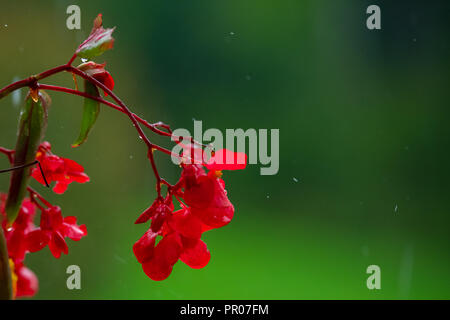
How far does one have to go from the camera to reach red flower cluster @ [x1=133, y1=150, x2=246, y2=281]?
316 millimetres

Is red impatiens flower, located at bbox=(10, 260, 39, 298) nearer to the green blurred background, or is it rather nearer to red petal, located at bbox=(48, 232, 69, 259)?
red petal, located at bbox=(48, 232, 69, 259)

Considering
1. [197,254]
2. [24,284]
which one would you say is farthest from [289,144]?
[197,254]

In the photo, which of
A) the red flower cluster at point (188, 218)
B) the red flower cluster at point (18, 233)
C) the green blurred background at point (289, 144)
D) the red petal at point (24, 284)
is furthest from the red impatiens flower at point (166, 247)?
the green blurred background at point (289, 144)

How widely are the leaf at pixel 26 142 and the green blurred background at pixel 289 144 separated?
1.03 meters

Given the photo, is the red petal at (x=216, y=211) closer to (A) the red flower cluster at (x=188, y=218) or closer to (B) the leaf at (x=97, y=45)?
(A) the red flower cluster at (x=188, y=218)

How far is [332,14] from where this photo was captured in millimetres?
1739

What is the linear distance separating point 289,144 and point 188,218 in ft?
4.85

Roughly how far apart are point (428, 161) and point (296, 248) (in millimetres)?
608

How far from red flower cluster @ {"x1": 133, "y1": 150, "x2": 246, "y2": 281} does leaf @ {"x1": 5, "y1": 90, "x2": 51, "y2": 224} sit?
8 centimetres

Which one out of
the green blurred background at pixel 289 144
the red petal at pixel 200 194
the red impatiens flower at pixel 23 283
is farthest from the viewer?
the green blurred background at pixel 289 144

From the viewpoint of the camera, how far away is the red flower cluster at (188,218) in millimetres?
316
